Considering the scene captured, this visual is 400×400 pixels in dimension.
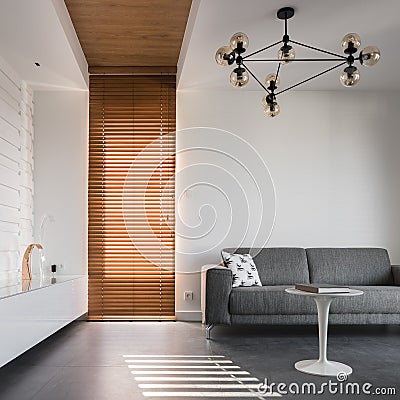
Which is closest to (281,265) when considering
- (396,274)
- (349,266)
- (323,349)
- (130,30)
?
(349,266)

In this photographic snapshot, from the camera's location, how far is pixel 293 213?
19.7 feet

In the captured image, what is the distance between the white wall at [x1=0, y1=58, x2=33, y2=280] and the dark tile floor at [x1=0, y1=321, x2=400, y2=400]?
0.90 m

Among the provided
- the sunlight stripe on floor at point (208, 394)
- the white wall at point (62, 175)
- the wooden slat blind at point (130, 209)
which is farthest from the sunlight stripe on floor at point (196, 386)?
the white wall at point (62, 175)

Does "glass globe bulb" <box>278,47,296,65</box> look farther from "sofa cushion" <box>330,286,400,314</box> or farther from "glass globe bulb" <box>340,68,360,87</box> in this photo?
"sofa cushion" <box>330,286,400,314</box>

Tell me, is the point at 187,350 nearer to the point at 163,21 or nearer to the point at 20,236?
the point at 20,236

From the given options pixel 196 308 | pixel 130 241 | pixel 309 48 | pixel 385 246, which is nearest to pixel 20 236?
pixel 130 241

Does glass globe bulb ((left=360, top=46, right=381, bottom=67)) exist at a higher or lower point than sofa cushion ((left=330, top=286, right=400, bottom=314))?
higher

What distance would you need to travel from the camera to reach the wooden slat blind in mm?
5938

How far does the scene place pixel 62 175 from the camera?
5969mm

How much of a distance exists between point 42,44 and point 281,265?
293 cm

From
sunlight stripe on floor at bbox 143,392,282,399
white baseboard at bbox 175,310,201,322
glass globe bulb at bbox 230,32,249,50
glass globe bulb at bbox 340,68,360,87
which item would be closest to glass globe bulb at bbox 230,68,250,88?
glass globe bulb at bbox 230,32,249,50

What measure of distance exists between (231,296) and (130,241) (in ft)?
5.00

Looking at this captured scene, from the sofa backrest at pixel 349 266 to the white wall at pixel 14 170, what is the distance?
110 inches

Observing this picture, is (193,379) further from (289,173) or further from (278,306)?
(289,173)
